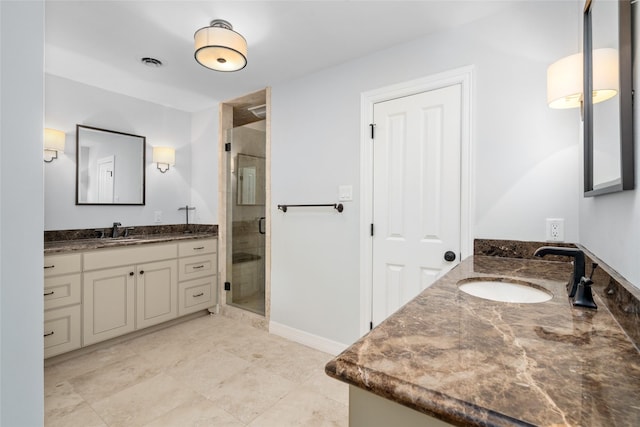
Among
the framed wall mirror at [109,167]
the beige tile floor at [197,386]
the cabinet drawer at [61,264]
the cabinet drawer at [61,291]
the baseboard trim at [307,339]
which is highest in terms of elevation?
the framed wall mirror at [109,167]

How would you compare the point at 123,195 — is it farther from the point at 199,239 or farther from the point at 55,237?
the point at 199,239

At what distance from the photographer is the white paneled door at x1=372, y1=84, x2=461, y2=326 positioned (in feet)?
6.29

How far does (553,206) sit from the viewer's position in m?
1.61

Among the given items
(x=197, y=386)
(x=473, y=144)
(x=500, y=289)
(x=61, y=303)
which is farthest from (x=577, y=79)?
(x=61, y=303)

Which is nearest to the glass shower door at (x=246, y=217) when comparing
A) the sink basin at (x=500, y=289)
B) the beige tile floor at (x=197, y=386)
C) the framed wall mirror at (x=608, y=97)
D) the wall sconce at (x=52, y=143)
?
the beige tile floor at (x=197, y=386)

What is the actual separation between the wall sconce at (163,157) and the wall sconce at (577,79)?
Answer: 342 cm

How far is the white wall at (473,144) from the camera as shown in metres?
1.62

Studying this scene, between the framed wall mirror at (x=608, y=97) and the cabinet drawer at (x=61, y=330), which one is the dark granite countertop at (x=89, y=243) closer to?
the cabinet drawer at (x=61, y=330)

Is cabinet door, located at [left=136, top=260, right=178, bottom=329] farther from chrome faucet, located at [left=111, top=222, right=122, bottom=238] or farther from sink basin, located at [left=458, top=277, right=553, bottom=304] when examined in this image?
sink basin, located at [left=458, top=277, right=553, bottom=304]

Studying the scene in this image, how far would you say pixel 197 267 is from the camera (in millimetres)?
3186

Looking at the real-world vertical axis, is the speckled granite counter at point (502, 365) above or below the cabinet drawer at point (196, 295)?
above

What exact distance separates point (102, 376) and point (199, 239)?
4.68 ft

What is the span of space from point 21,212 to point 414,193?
194 cm

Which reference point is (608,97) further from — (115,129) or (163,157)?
(115,129)
